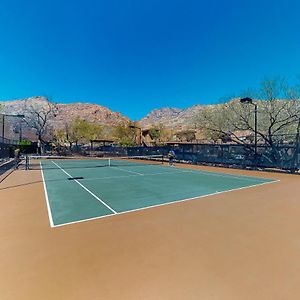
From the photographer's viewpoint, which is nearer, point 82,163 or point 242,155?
point 242,155

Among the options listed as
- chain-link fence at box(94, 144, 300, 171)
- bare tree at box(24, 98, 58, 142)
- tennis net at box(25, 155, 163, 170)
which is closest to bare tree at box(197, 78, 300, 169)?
chain-link fence at box(94, 144, 300, 171)

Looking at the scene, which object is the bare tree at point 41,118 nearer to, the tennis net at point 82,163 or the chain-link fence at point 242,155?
the tennis net at point 82,163

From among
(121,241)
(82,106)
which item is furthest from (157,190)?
(82,106)

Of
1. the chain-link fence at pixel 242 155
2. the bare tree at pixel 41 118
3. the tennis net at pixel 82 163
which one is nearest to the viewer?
the chain-link fence at pixel 242 155

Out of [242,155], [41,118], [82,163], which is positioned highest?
[41,118]

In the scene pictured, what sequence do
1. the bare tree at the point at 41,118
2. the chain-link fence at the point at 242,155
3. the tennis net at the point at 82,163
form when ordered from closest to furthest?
the chain-link fence at the point at 242,155 < the tennis net at the point at 82,163 < the bare tree at the point at 41,118

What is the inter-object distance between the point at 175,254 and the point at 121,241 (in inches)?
41.8

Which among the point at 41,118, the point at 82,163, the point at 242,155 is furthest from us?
the point at 41,118

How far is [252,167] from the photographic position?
17.7 metres

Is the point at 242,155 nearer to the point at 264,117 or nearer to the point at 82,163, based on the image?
the point at 264,117

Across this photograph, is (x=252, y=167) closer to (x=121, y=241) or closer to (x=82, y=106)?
(x=121, y=241)

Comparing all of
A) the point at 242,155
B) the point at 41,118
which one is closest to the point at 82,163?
the point at 242,155

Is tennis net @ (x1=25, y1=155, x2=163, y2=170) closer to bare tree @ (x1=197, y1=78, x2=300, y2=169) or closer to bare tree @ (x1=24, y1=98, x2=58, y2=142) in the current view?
bare tree @ (x1=197, y1=78, x2=300, y2=169)

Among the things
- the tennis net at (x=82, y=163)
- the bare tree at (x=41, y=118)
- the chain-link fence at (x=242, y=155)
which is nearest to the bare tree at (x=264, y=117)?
the chain-link fence at (x=242, y=155)
